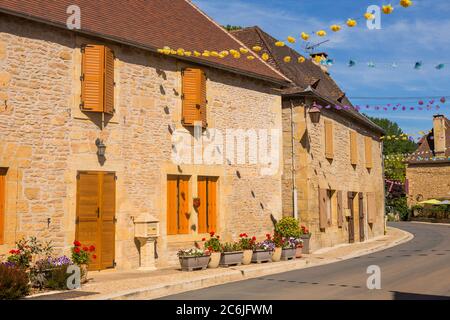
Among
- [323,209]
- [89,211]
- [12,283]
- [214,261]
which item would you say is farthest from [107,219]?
[323,209]

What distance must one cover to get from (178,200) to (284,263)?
323 cm

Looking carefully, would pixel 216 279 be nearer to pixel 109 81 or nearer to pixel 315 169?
pixel 109 81

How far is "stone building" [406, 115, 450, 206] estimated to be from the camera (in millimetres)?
40656

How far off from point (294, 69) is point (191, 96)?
25.1 ft

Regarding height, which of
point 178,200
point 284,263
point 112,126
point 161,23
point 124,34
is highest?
point 161,23

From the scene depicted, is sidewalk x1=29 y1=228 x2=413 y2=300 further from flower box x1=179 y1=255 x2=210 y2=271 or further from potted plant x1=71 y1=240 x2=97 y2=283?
potted plant x1=71 y1=240 x2=97 y2=283

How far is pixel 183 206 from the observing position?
13.8m

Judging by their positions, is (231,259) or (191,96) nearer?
(231,259)

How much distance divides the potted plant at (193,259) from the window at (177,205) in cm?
112

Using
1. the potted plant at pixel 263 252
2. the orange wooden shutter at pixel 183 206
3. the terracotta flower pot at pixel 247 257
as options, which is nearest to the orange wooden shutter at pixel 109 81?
the orange wooden shutter at pixel 183 206

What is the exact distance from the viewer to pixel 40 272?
961 cm
